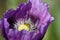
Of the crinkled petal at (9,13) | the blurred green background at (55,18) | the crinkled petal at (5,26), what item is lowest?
the blurred green background at (55,18)

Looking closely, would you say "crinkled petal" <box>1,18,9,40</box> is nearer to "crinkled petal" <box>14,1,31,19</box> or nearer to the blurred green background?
"crinkled petal" <box>14,1,31,19</box>

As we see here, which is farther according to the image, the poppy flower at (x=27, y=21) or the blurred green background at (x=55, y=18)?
the blurred green background at (x=55, y=18)

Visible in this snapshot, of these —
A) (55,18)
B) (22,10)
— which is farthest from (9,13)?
(55,18)

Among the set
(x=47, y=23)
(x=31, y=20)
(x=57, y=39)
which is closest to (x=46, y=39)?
(x=57, y=39)

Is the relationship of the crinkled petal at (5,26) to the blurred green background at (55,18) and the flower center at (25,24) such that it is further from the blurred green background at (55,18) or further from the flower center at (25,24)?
the blurred green background at (55,18)

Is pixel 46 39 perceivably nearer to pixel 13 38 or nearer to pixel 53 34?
pixel 53 34

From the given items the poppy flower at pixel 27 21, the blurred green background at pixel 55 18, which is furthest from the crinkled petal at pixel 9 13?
the blurred green background at pixel 55 18

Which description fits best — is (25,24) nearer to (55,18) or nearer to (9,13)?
(9,13)

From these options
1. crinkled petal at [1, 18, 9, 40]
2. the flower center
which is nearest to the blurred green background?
the flower center
